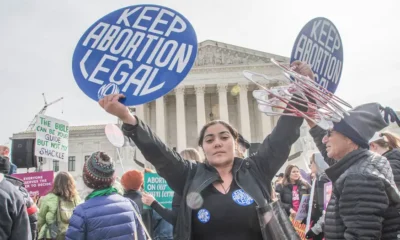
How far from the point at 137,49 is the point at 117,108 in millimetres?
445

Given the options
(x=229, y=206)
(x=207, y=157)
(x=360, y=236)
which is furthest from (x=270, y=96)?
(x=360, y=236)

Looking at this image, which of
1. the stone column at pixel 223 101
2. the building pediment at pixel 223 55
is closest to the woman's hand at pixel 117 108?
the stone column at pixel 223 101

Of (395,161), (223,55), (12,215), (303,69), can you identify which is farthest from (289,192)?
(223,55)

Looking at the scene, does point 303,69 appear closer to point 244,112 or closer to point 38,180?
point 38,180

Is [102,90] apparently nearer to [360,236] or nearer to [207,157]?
[207,157]

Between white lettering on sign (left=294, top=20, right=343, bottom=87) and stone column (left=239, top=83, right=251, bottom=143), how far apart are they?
37089 mm

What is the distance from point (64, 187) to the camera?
5.71m

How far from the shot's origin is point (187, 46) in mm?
2521

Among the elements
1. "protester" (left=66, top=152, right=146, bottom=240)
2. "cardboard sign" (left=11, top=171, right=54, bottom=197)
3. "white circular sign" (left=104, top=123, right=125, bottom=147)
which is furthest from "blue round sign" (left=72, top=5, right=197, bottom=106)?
"cardboard sign" (left=11, top=171, right=54, bottom=197)

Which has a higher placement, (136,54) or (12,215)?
(136,54)

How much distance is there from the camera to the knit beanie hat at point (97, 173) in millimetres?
3344

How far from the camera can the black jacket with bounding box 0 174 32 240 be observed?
9.41 feet

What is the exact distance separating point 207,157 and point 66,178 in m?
3.73

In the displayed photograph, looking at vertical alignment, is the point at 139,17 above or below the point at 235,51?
below
